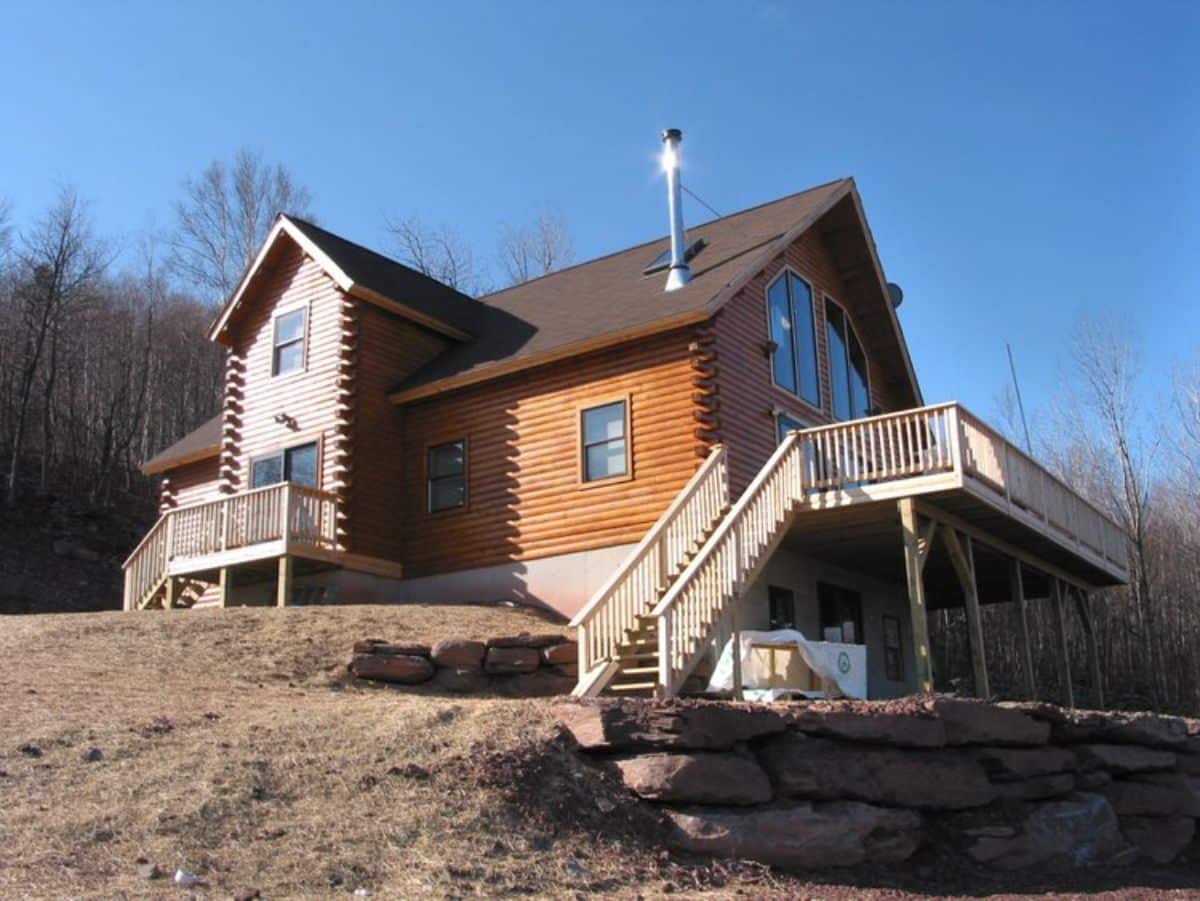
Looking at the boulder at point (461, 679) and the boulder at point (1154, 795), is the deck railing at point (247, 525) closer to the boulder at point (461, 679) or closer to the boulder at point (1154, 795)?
the boulder at point (461, 679)

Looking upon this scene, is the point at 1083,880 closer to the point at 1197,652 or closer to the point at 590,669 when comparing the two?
the point at 590,669

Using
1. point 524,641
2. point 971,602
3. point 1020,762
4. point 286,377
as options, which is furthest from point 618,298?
point 1020,762

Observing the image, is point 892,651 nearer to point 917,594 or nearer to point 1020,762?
point 917,594

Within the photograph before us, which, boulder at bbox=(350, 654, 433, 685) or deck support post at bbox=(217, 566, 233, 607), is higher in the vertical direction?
deck support post at bbox=(217, 566, 233, 607)

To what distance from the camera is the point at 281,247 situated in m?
22.1

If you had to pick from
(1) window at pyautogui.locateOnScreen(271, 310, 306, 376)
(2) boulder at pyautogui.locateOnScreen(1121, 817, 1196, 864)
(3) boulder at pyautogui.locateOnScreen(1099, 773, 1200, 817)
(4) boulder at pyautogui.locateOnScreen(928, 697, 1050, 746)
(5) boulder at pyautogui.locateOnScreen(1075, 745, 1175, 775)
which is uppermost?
(1) window at pyautogui.locateOnScreen(271, 310, 306, 376)

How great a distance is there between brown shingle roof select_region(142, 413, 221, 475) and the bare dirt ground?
13266 mm

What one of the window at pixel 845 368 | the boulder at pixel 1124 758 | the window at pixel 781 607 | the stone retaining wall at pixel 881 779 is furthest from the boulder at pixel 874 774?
the window at pixel 845 368

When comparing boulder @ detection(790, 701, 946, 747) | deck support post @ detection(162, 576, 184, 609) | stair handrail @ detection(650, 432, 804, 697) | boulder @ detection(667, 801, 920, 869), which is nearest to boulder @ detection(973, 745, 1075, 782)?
boulder @ detection(790, 701, 946, 747)

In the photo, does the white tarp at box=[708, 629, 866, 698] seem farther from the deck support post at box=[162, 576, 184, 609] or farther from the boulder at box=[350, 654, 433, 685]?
the deck support post at box=[162, 576, 184, 609]

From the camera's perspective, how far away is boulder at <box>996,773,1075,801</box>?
10703 millimetres

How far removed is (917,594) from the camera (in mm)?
13969

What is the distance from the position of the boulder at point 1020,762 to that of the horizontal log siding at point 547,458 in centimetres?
675

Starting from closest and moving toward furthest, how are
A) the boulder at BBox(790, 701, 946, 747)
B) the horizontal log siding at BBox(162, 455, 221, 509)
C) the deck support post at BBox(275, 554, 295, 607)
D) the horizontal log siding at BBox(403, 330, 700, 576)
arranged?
the boulder at BBox(790, 701, 946, 747) → the horizontal log siding at BBox(403, 330, 700, 576) → the deck support post at BBox(275, 554, 295, 607) → the horizontal log siding at BBox(162, 455, 221, 509)
